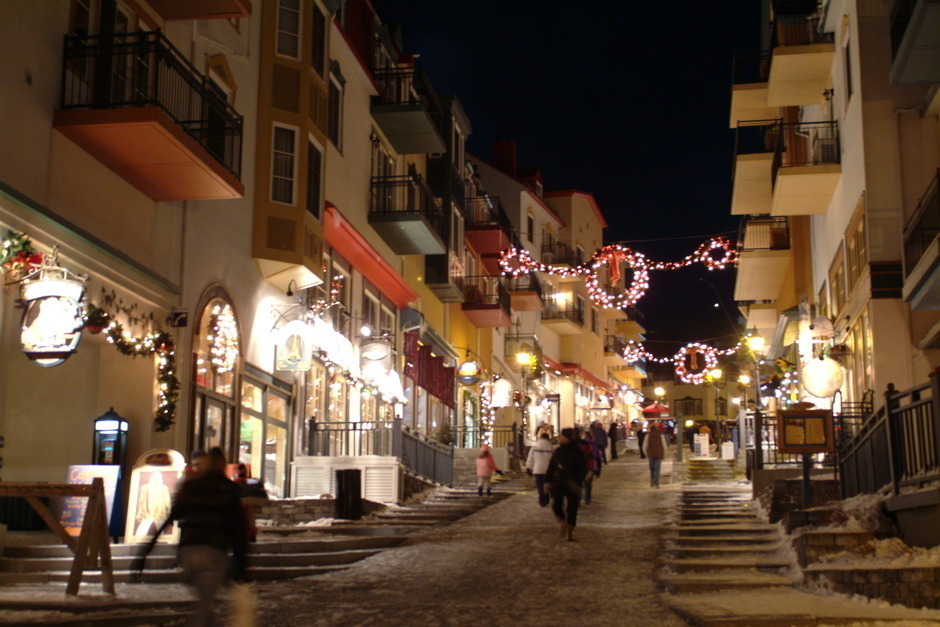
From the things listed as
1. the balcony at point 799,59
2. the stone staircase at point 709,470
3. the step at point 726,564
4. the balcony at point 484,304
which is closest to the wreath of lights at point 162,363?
the step at point 726,564

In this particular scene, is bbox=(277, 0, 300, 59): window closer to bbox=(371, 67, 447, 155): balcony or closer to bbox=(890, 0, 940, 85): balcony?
bbox=(371, 67, 447, 155): balcony

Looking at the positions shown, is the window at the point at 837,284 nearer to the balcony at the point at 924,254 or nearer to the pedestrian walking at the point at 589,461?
the balcony at the point at 924,254

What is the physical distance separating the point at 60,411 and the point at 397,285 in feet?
46.8

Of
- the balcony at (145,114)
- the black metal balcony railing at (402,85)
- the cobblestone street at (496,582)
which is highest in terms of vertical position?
the black metal balcony railing at (402,85)

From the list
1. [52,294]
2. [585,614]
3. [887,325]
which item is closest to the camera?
[585,614]

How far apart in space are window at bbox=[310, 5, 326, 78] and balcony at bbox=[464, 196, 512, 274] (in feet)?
59.6

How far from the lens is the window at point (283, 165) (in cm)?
1977

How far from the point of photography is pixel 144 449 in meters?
15.1

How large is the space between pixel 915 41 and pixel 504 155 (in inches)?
1587

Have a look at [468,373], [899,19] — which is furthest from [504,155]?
[899,19]

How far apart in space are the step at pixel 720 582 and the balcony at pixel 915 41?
28.5 feet

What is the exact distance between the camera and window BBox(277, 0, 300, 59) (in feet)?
66.6

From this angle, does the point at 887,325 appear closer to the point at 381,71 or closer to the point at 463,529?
Result: the point at 463,529

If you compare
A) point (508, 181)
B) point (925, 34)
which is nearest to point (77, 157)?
point (925, 34)
